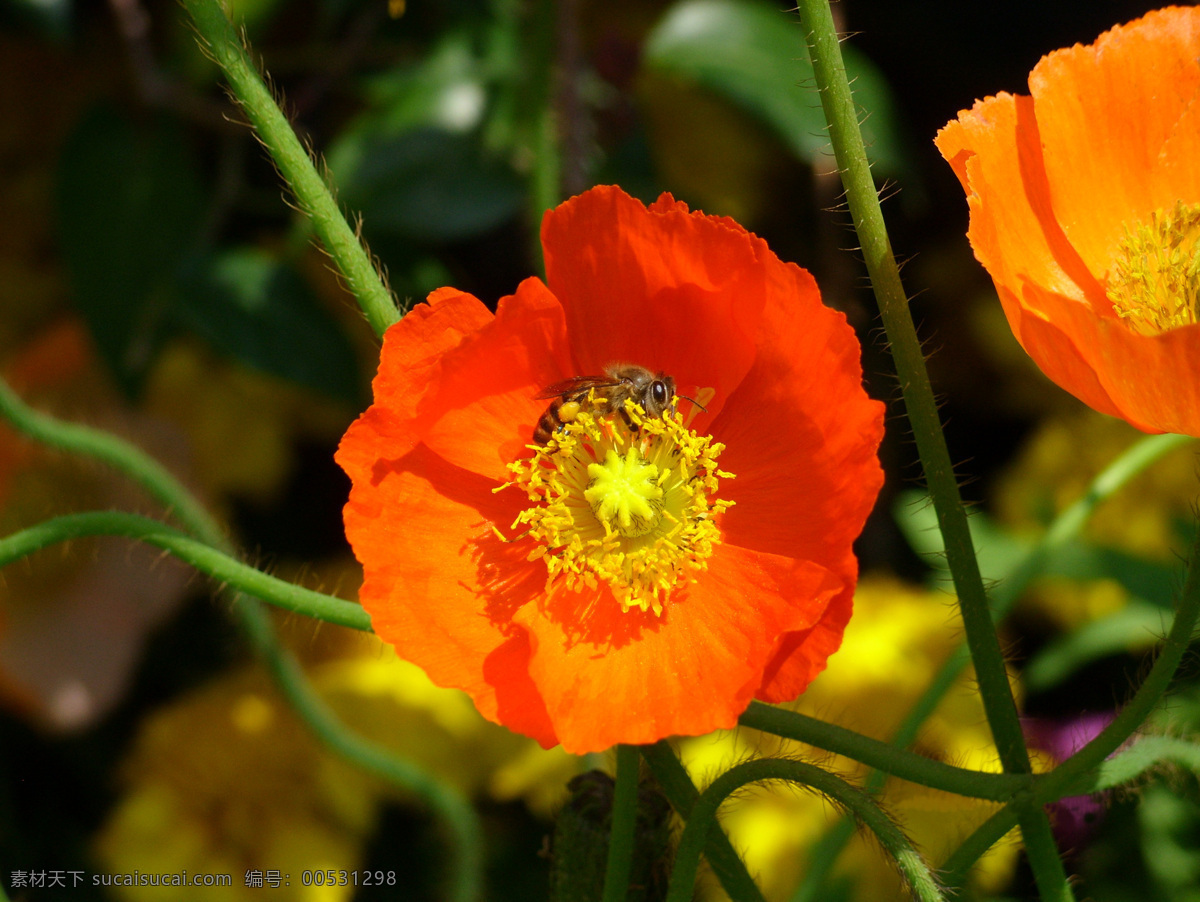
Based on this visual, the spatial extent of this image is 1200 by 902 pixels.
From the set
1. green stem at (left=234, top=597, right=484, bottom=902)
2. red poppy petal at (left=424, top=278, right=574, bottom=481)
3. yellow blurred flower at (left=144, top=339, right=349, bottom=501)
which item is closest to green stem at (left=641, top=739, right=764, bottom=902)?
red poppy petal at (left=424, top=278, right=574, bottom=481)

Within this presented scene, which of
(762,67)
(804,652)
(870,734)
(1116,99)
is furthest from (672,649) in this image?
(762,67)

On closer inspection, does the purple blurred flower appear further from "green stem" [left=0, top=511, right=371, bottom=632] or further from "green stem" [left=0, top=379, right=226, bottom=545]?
"green stem" [left=0, top=379, right=226, bottom=545]

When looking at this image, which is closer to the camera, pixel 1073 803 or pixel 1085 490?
pixel 1073 803

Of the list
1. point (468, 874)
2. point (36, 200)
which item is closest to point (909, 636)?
point (468, 874)

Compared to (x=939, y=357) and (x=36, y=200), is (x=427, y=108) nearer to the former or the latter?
(x=36, y=200)

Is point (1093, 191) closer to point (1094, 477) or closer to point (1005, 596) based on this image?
point (1005, 596)

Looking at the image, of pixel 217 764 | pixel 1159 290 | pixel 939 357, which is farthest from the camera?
pixel 939 357

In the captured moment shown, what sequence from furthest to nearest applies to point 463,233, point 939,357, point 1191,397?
1. point 939,357
2. point 463,233
3. point 1191,397
